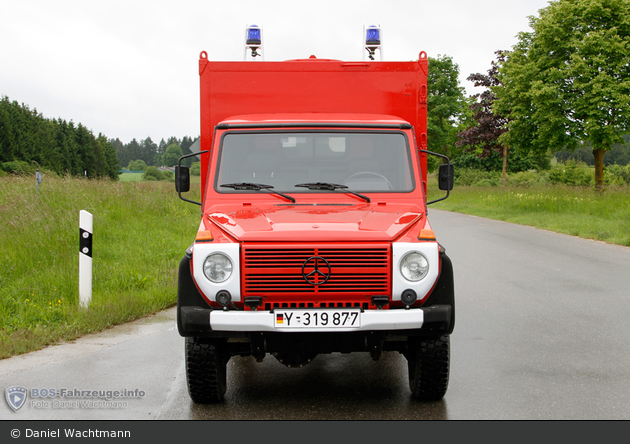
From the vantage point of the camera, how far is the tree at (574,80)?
20406 millimetres

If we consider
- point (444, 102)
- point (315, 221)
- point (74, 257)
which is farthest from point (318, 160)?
point (444, 102)

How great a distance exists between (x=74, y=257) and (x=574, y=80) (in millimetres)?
19347

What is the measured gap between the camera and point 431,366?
3.95 metres

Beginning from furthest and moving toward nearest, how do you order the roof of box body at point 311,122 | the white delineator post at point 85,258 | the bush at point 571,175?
the bush at point 571,175 < the white delineator post at point 85,258 < the roof of box body at point 311,122

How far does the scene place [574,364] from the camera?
484cm

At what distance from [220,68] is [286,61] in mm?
716

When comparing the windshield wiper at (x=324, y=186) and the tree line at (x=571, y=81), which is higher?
the tree line at (x=571, y=81)

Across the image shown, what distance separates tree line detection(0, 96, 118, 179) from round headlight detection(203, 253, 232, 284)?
4874 cm

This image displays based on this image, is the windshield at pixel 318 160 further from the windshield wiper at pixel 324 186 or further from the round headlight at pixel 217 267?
the round headlight at pixel 217 267

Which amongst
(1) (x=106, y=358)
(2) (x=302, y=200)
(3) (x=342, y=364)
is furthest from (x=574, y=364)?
(1) (x=106, y=358)

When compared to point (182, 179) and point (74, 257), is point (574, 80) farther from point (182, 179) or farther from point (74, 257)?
point (182, 179)

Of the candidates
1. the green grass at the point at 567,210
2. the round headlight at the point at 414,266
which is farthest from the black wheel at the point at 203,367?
the green grass at the point at 567,210

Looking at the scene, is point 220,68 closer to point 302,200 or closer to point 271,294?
point 302,200

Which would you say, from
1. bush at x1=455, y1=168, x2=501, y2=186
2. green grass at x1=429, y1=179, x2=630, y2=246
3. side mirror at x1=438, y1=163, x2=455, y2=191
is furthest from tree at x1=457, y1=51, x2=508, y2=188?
side mirror at x1=438, y1=163, x2=455, y2=191
